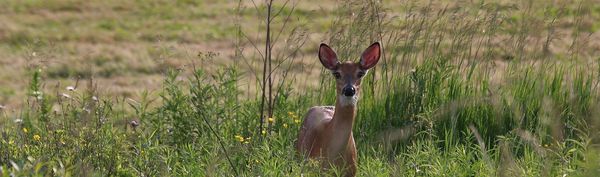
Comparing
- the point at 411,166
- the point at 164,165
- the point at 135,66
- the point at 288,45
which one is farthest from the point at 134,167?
the point at 135,66

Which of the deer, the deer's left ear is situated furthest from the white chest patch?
the deer's left ear

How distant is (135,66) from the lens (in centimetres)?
1689

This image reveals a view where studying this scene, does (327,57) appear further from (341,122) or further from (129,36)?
(129,36)

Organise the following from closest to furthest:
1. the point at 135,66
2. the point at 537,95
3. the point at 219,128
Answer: the point at 219,128 → the point at 537,95 → the point at 135,66

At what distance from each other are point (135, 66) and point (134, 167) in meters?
9.54

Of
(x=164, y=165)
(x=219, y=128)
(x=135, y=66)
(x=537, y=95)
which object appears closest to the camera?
(x=164, y=165)

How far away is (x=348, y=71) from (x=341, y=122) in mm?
288

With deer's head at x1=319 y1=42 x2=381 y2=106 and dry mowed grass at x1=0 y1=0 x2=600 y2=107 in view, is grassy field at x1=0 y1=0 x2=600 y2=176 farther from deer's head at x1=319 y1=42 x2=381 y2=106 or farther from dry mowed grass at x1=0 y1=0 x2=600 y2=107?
dry mowed grass at x1=0 y1=0 x2=600 y2=107

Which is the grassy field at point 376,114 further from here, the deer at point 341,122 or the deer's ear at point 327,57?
the deer's ear at point 327,57

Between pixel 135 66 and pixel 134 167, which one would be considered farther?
pixel 135 66

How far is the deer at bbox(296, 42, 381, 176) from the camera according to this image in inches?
300

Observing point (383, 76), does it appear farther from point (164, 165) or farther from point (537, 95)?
point (164, 165)

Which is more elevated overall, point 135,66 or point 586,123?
point 586,123

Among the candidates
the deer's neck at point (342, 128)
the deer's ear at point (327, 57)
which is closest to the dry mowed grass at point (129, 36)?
the deer's ear at point (327, 57)
